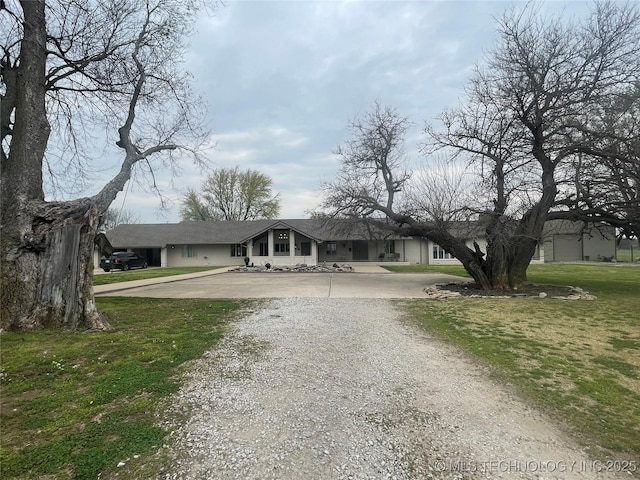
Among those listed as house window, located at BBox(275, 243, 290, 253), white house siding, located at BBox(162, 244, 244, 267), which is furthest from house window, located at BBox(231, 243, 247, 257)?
house window, located at BBox(275, 243, 290, 253)

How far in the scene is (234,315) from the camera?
878 cm

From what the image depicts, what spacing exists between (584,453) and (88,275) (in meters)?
8.21

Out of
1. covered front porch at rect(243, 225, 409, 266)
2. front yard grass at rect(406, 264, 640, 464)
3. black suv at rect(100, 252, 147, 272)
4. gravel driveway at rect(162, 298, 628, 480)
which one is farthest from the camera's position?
covered front porch at rect(243, 225, 409, 266)

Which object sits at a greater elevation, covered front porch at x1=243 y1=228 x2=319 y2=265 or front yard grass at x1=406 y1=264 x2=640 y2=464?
covered front porch at x1=243 y1=228 x2=319 y2=265

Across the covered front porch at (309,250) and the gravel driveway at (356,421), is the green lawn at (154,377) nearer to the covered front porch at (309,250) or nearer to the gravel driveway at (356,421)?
the gravel driveway at (356,421)

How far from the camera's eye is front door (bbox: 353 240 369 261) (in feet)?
115

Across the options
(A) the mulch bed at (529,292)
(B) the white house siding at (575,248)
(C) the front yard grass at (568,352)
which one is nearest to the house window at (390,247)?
(B) the white house siding at (575,248)

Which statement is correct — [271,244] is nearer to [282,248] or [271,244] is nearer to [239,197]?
[282,248]

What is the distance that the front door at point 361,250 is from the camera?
35031 millimetres

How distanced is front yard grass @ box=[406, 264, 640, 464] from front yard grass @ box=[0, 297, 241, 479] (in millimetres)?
3950

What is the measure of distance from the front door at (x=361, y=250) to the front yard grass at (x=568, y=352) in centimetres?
2379

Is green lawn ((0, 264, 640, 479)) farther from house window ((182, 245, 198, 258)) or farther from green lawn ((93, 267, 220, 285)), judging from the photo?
house window ((182, 245, 198, 258))

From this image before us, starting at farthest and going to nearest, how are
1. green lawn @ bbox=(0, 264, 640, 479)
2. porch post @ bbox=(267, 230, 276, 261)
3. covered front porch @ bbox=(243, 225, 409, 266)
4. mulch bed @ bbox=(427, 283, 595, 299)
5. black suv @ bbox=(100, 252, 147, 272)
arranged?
1. covered front porch @ bbox=(243, 225, 409, 266)
2. porch post @ bbox=(267, 230, 276, 261)
3. black suv @ bbox=(100, 252, 147, 272)
4. mulch bed @ bbox=(427, 283, 595, 299)
5. green lawn @ bbox=(0, 264, 640, 479)

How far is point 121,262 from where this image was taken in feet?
94.8
